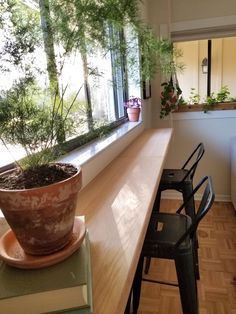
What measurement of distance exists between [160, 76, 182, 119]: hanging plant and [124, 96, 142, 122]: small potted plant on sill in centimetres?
53

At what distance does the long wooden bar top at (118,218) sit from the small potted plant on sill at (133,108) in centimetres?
79

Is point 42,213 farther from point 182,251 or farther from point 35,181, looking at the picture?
point 182,251

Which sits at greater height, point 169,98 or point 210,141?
point 169,98

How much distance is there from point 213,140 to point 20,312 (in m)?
2.91

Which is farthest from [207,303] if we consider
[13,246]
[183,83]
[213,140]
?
[183,83]

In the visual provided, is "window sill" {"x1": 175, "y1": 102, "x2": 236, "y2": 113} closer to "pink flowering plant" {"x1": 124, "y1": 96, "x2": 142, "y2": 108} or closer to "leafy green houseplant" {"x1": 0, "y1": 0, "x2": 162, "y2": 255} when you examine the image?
"pink flowering plant" {"x1": 124, "y1": 96, "x2": 142, "y2": 108}

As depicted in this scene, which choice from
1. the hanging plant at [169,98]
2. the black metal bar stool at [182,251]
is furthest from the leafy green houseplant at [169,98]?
the black metal bar stool at [182,251]

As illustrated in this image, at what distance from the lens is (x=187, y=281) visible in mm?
1089

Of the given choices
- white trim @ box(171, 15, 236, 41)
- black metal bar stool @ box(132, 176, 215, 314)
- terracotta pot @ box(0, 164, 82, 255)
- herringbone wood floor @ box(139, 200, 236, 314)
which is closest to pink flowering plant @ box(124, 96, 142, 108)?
white trim @ box(171, 15, 236, 41)

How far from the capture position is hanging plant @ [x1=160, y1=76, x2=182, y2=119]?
291cm

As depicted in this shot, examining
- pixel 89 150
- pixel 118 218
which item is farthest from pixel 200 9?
pixel 118 218

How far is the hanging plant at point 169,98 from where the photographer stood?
2.91 metres

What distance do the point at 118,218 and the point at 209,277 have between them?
1.30 m

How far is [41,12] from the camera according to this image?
2.47ft
